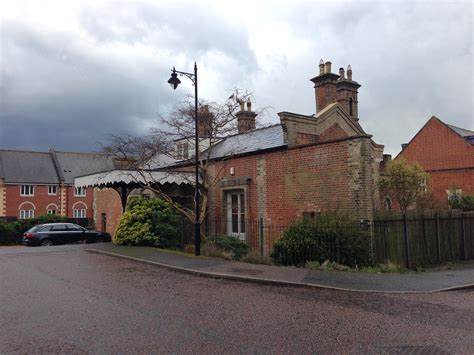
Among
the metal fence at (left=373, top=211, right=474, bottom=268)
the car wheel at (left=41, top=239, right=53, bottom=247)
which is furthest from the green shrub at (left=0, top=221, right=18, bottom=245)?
the metal fence at (left=373, top=211, right=474, bottom=268)

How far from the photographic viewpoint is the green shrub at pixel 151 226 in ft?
59.3

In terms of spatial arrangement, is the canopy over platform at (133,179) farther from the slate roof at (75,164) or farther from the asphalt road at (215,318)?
the slate roof at (75,164)

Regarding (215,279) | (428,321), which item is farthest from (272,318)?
(215,279)

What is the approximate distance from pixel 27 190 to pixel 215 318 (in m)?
48.6

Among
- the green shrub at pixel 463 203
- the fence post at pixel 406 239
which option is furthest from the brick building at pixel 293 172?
the green shrub at pixel 463 203

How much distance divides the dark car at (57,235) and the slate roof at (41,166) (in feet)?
79.3

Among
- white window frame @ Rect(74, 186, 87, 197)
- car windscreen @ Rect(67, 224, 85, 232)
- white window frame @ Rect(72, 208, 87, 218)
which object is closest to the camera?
car windscreen @ Rect(67, 224, 85, 232)

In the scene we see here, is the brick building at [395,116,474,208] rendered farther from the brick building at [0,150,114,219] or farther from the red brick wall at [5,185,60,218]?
the red brick wall at [5,185,60,218]

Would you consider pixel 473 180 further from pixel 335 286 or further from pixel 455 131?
pixel 335 286

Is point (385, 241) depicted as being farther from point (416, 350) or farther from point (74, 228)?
→ point (74, 228)

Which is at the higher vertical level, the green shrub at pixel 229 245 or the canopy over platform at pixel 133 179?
the canopy over platform at pixel 133 179

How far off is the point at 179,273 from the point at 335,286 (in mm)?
4453

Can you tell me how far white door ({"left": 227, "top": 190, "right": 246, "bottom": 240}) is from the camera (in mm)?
19484

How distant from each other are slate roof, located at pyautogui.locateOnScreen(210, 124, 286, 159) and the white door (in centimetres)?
196
